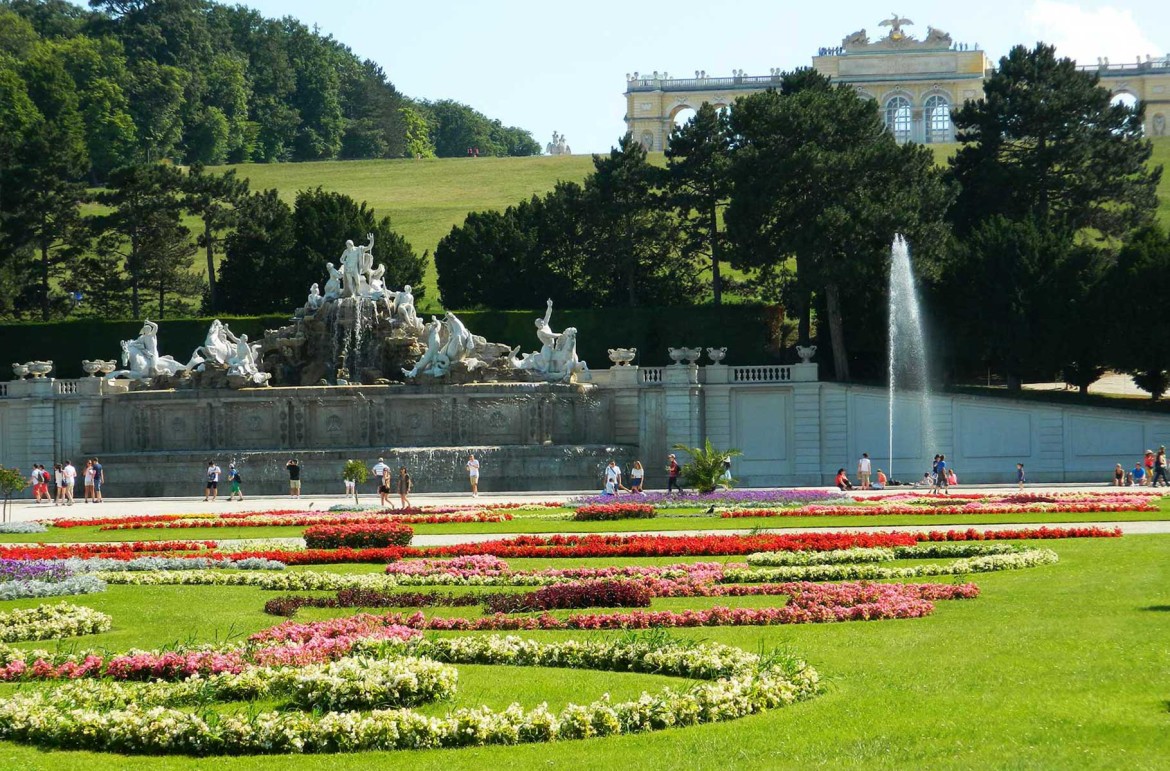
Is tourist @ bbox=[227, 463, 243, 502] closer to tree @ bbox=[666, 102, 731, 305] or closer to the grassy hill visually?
tree @ bbox=[666, 102, 731, 305]

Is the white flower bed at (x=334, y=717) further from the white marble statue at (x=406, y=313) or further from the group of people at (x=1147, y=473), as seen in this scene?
the white marble statue at (x=406, y=313)

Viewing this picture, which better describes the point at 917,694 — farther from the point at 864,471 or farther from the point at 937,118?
the point at 937,118

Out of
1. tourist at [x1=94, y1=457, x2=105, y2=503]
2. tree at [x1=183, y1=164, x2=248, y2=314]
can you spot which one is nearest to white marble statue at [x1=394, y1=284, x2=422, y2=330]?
tourist at [x1=94, y1=457, x2=105, y2=503]

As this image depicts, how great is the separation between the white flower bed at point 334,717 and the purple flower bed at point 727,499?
73.7 ft

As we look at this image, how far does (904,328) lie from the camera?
56.3m

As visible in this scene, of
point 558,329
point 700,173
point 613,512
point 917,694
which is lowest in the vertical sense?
point 613,512

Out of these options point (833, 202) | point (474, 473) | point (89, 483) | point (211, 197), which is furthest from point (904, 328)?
point (211, 197)

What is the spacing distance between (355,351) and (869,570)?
34.8 meters

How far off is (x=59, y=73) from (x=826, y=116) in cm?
6845

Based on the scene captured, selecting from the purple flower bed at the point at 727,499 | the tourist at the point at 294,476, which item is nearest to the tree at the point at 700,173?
the tourist at the point at 294,476

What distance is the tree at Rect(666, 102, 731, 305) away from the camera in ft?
213

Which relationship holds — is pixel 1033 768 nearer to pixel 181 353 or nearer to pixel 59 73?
pixel 181 353

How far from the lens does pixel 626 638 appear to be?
14.9 m

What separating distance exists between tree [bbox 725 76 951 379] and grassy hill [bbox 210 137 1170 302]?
115ft
